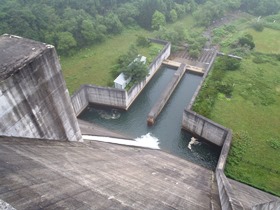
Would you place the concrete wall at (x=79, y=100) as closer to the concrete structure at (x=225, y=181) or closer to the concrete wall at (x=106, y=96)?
the concrete wall at (x=106, y=96)

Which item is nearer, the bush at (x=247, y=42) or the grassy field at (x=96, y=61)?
the grassy field at (x=96, y=61)

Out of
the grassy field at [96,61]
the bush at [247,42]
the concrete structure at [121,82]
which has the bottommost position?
the bush at [247,42]

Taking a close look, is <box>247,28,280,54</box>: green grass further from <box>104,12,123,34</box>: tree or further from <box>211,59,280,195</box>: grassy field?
<box>104,12,123,34</box>: tree

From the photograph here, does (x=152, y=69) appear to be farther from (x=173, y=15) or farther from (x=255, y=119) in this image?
(x=173, y=15)

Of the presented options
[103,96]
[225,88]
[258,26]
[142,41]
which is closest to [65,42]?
[142,41]

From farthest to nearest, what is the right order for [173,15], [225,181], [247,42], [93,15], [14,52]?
[173,15] < [93,15] < [247,42] < [225,181] < [14,52]

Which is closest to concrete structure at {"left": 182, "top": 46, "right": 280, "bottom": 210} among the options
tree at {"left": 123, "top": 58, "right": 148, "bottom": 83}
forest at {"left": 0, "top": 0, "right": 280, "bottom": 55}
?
tree at {"left": 123, "top": 58, "right": 148, "bottom": 83}

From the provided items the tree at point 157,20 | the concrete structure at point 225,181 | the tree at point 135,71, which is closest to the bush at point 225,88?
the concrete structure at point 225,181
